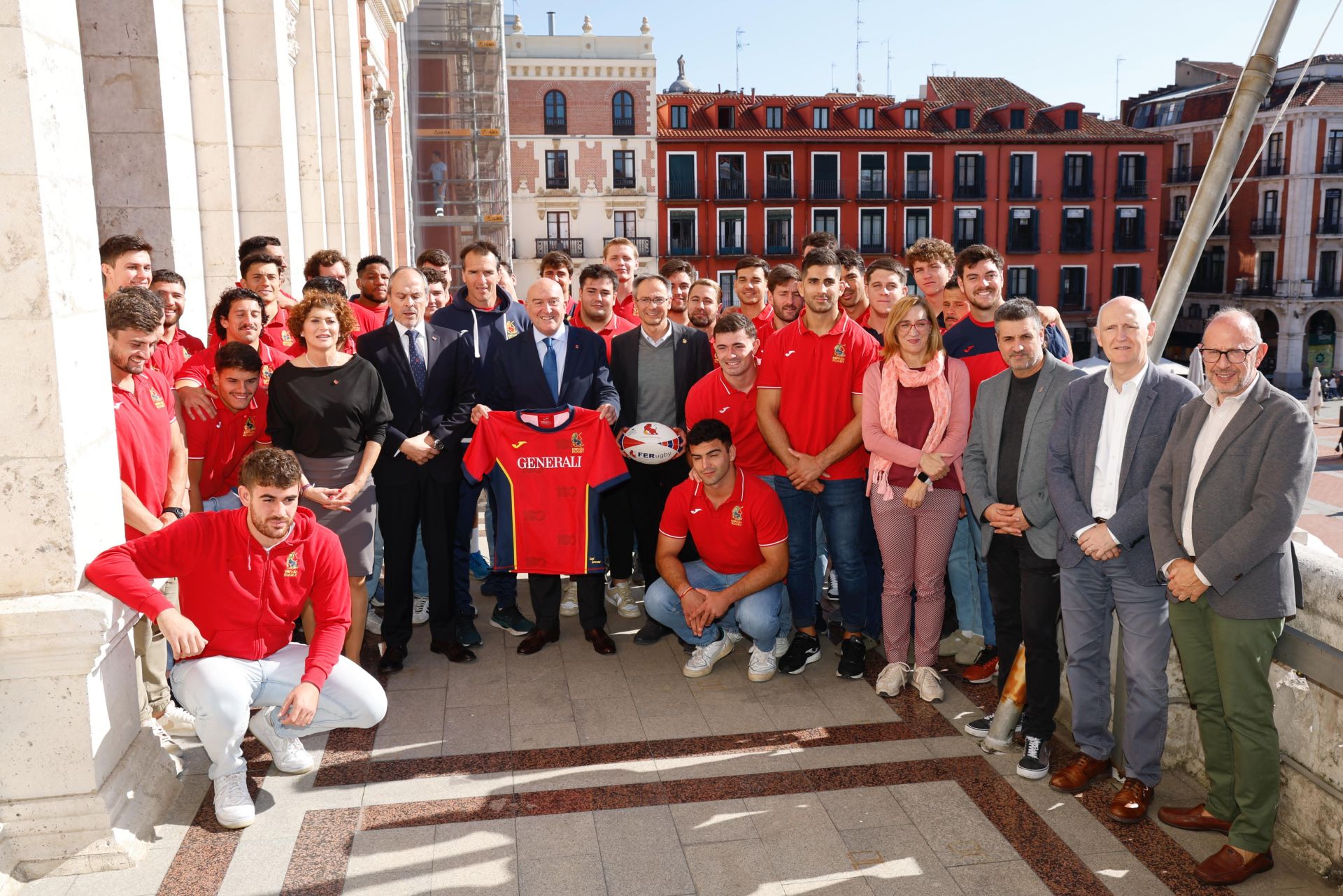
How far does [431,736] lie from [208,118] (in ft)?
17.4

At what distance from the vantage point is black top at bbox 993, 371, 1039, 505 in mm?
4773

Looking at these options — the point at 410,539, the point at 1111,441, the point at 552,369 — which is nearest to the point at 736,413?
the point at 552,369

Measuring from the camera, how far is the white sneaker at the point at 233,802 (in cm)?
418

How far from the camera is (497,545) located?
6.25m

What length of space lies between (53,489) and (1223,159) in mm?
6291

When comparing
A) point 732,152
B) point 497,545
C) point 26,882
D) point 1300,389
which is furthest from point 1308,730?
point 1300,389

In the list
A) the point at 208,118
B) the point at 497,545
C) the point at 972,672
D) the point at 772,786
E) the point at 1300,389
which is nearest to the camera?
the point at 772,786

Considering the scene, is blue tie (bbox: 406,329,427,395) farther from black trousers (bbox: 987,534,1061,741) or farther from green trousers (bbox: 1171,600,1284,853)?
green trousers (bbox: 1171,600,1284,853)

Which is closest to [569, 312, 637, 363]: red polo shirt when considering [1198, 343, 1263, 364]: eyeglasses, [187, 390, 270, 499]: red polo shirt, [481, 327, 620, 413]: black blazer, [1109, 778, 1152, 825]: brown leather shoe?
[481, 327, 620, 413]: black blazer

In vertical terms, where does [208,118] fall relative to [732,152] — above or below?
below

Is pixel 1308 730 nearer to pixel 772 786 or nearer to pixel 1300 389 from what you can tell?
pixel 772 786

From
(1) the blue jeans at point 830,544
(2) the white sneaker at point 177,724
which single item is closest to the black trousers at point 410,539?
(2) the white sneaker at point 177,724

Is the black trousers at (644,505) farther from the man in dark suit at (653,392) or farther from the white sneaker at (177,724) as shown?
the white sneaker at (177,724)

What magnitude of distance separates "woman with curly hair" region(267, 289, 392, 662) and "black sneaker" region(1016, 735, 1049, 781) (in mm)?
3315
